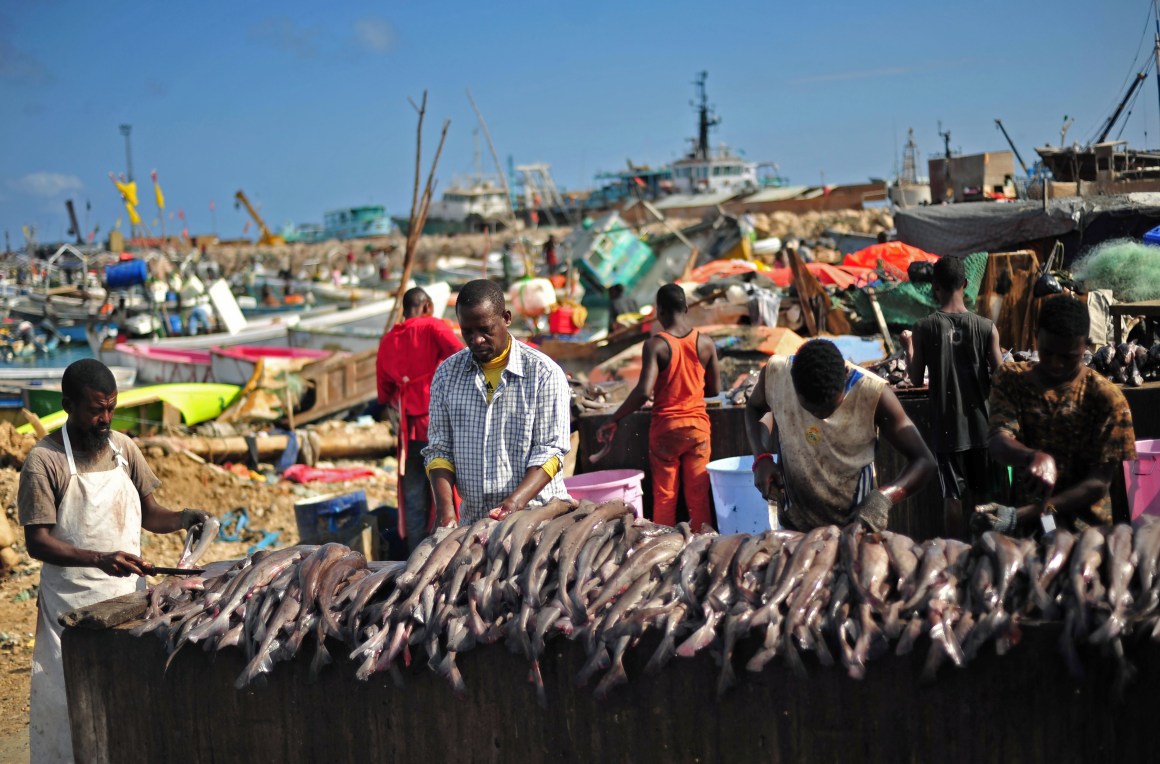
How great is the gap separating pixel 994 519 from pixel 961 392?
244 centimetres

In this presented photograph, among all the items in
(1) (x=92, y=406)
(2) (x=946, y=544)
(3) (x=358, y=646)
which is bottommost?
(3) (x=358, y=646)

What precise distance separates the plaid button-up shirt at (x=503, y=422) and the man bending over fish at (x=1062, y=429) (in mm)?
1635

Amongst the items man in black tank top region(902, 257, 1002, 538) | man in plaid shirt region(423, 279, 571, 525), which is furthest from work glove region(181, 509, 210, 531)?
man in black tank top region(902, 257, 1002, 538)

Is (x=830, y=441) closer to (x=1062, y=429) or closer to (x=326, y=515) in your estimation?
(x=1062, y=429)

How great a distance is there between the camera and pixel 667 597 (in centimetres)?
323

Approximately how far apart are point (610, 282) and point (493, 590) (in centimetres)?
1547

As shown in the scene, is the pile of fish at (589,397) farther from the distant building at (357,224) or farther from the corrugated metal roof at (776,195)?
the distant building at (357,224)

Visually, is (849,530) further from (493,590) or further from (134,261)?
(134,261)

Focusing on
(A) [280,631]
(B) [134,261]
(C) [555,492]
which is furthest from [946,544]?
(B) [134,261]

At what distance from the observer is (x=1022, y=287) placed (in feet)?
30.1

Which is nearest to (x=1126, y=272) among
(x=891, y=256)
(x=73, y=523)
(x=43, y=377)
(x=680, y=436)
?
(x=891, y=256)

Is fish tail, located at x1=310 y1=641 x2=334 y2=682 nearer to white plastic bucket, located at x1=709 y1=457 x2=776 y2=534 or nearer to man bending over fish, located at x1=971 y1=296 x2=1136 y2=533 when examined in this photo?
man bending over fish, located at x1=971 y1=296 x2=1136 y2=533

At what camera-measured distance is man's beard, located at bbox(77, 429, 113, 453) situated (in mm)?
4238

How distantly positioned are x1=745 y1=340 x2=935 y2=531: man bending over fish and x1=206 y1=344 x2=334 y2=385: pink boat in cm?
1281
